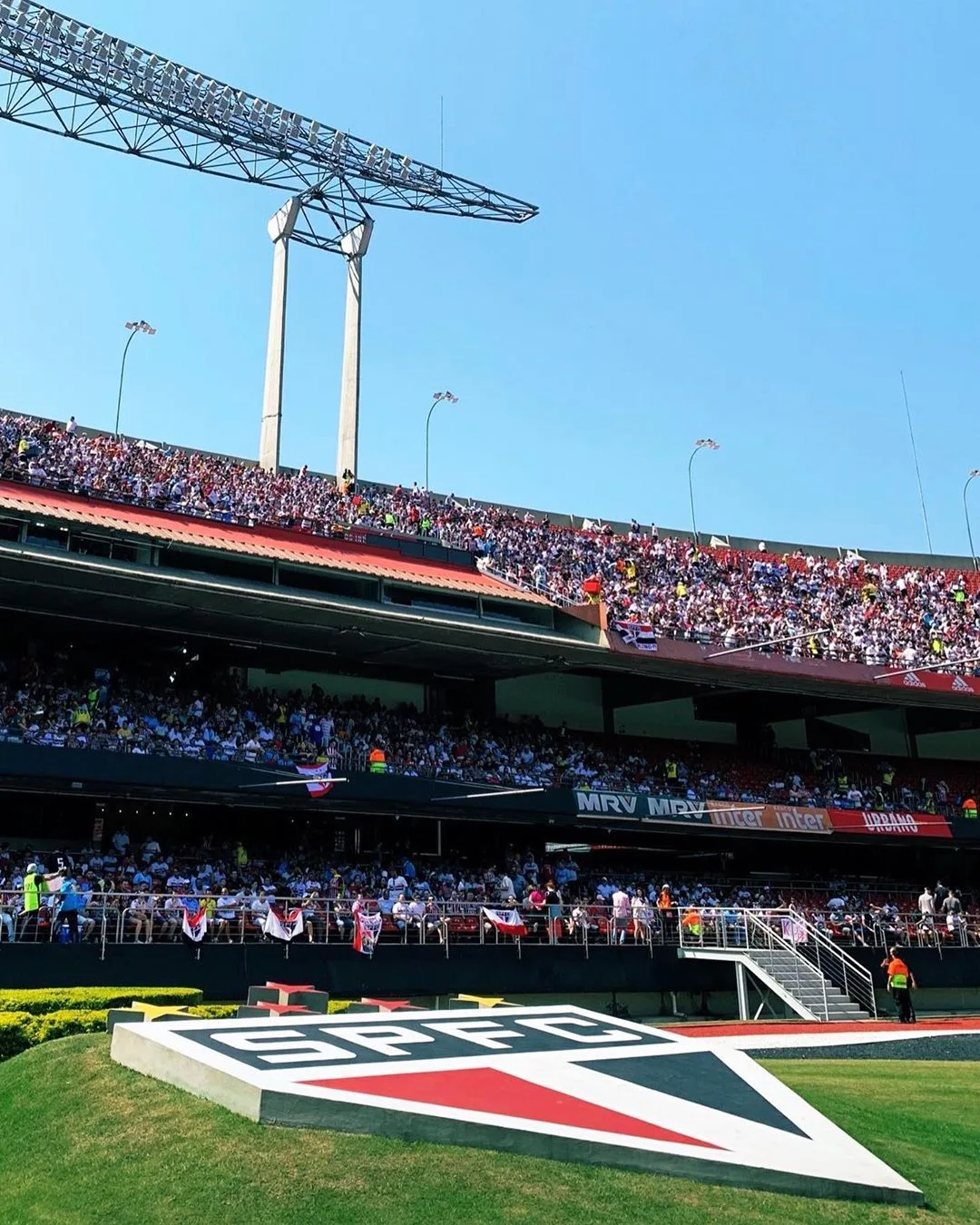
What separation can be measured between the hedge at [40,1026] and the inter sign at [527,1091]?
12.5 ft

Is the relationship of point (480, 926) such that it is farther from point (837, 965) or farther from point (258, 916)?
point (837, 965)

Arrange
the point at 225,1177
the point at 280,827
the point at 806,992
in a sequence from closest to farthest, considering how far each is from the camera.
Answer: the point at 225,1177
the point at 806,992
the point at 280,827

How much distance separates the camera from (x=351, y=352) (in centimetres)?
4528

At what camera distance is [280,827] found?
102 ft

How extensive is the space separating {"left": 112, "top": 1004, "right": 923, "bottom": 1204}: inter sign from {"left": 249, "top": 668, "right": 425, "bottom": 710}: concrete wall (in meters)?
23.6

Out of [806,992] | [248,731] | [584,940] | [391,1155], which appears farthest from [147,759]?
[391,1155]

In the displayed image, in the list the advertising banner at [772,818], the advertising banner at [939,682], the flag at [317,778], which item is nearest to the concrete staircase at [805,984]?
the advertising banner at [772,818]

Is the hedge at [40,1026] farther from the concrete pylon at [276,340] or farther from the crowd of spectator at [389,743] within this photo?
the concrete pylon at [276,340]

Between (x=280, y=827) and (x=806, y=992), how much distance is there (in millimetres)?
13600

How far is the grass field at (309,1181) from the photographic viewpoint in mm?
6320

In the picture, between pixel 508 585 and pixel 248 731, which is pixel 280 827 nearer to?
pixel 248 731

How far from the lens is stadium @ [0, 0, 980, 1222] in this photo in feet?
24.2

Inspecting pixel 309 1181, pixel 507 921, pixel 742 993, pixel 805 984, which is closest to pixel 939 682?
pixel 805 984

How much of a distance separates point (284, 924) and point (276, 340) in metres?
25.9
